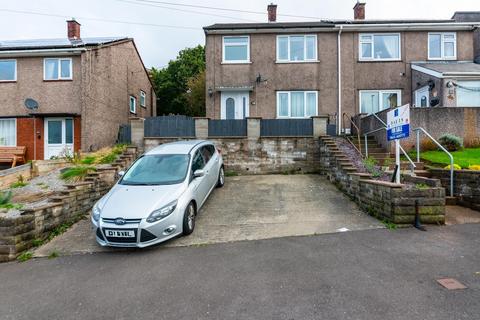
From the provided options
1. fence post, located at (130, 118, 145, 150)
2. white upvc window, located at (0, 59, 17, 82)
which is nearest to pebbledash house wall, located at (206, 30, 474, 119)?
fence post, located at (130, 118, 145, 150)

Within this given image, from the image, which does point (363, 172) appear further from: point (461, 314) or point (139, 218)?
point (139, 218)

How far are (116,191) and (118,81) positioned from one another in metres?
13.4

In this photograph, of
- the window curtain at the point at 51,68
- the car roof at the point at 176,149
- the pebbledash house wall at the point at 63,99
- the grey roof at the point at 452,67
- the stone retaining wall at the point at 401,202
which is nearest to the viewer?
the stone retaining wall at the point at 401,202

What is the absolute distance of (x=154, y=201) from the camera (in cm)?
561

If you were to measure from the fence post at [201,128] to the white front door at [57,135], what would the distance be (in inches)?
301

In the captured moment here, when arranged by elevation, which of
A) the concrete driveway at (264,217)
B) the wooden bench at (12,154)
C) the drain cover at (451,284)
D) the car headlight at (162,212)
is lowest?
the drain cover at (451,284)

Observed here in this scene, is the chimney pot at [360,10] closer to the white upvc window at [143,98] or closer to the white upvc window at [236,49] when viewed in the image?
the white upvc window at [236,49]

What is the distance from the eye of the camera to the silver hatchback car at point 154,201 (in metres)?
5.29

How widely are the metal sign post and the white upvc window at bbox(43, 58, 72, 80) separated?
15.3 m

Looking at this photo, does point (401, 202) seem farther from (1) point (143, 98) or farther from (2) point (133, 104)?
(1) point (143, 98)

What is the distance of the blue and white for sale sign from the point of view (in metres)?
6.47

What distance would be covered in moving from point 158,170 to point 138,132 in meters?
5.75

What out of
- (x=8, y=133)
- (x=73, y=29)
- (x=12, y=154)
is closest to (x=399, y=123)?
(x=12, y=154)

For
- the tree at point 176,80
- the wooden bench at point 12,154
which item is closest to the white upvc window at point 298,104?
the wooden bench at point 12,154
